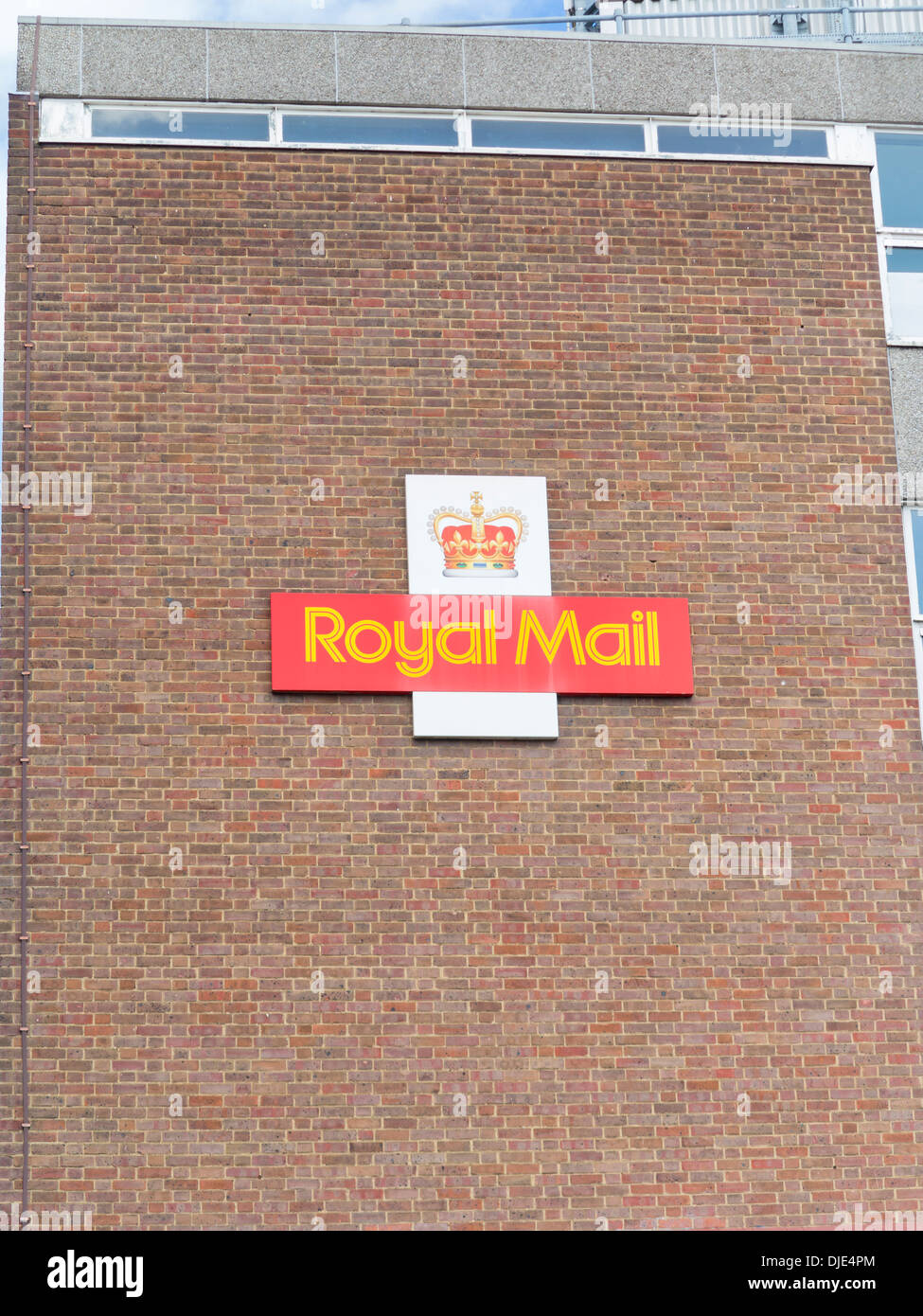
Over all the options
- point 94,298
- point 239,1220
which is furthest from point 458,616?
point 239,1220

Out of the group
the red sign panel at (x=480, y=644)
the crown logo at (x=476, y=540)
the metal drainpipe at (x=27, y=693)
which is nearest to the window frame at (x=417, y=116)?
the metal drainpipe at (x=27, y=693)

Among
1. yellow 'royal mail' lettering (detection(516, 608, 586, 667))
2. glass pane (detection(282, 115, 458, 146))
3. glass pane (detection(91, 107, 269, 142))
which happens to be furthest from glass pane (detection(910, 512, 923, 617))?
glass pane (detection(91, 107, 269, 142))

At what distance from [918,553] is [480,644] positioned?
3.70m

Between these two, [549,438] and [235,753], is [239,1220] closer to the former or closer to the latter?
[235,753]

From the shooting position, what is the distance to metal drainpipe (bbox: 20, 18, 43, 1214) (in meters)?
13.0

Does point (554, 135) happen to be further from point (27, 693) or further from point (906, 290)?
point (27, 693)

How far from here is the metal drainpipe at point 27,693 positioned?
42.7ft

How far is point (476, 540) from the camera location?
14.4 m

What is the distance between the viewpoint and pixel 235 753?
542 inches

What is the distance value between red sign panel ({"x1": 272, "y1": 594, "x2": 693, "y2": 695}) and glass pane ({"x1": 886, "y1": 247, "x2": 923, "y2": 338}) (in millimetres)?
3227

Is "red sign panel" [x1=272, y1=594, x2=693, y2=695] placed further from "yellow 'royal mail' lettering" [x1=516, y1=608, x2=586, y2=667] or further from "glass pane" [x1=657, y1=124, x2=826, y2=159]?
"glass pane" [x1=657, y1=124, x2=826, y2=159]

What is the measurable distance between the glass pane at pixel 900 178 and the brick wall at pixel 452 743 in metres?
0.31

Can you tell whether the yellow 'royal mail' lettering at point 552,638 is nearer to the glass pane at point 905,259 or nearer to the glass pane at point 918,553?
the glass pane at point 918,553
